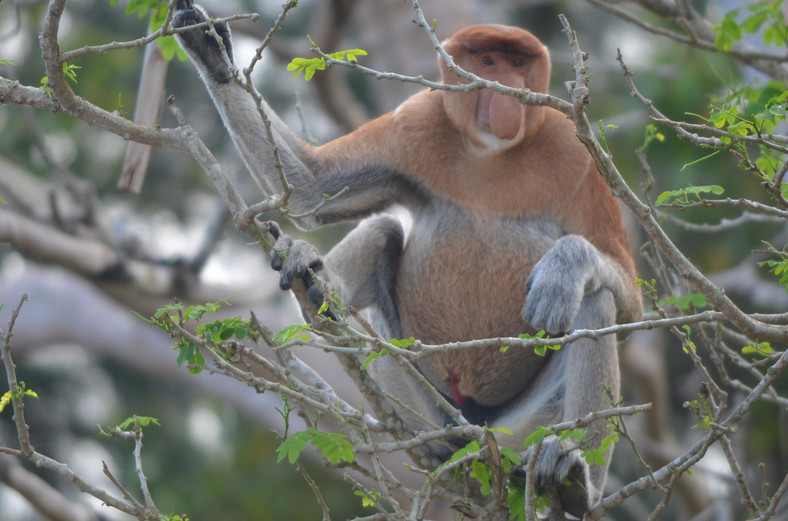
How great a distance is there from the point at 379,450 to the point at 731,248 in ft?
25.6

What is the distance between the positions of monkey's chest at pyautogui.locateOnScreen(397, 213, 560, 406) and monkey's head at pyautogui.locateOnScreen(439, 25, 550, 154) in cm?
39

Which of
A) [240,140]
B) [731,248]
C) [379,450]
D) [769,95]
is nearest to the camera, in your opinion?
[379,450]

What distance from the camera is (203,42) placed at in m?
3.45

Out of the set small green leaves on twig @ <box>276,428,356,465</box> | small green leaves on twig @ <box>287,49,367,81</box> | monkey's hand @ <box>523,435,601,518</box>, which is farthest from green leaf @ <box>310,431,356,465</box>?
small green leaves on twig @ <box>287,49,367,81</box>

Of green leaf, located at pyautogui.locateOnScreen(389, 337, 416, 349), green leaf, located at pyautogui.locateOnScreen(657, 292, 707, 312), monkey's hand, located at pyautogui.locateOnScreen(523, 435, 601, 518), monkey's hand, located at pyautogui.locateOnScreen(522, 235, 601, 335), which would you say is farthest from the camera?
green leaf, located at pyautogui.locateOnScreen(657, 292, 707, 312)

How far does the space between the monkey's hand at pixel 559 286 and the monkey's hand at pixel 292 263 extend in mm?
782

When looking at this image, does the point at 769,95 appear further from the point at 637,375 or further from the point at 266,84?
the point at 266,84

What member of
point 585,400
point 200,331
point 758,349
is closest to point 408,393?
point 585,400

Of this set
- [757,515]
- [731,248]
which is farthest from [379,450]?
[731,248]

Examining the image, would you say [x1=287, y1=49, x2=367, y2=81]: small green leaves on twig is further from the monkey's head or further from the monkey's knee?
the monkey's knee

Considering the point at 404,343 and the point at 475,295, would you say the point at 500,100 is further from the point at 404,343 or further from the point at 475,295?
the point at 404,343

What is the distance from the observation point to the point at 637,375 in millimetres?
7586

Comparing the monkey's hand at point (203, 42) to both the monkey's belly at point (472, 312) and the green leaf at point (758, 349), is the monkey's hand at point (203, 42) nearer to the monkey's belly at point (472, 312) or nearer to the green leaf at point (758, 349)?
the monkey's belly at point (472, 312)

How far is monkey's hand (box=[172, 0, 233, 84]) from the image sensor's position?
3277 mm
